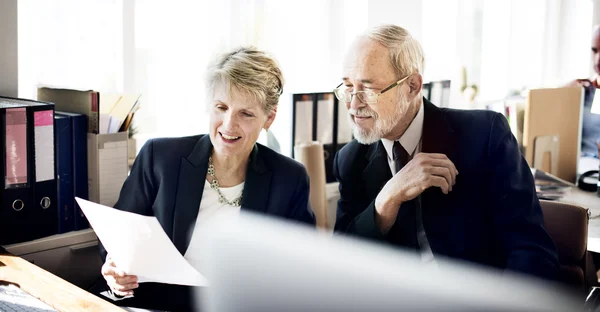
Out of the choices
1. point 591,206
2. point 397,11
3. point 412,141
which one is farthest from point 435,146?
point 397,11

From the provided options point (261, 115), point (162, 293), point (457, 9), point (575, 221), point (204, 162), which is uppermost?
point (457, 9)

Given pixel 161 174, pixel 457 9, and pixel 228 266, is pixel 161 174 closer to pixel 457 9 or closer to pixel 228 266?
pixel 228 266

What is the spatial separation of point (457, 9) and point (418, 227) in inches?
64.8

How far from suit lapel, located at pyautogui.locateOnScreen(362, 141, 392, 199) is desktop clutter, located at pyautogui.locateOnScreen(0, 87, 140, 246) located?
69 centimetres

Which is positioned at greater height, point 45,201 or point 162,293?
point 45,201

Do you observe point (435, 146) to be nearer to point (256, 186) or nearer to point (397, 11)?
point (256, 186)

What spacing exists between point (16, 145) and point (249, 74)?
58 centimetres

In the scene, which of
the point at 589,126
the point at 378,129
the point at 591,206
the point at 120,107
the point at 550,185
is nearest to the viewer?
the point at 378,129

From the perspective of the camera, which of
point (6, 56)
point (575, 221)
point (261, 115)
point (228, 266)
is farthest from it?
point (6, 56)

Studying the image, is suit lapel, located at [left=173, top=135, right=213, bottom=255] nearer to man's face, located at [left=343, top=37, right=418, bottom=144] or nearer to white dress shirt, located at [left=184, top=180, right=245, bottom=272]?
white dress shirt, located at [left=184, top=180, right=245, bottom=272]

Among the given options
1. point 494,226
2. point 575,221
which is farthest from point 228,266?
point 575,221

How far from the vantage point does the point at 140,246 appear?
4.52ft

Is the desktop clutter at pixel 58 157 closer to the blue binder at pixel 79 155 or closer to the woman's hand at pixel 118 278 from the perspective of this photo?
the blue binder at pixel 79 155

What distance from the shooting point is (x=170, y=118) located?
88.5 inches
